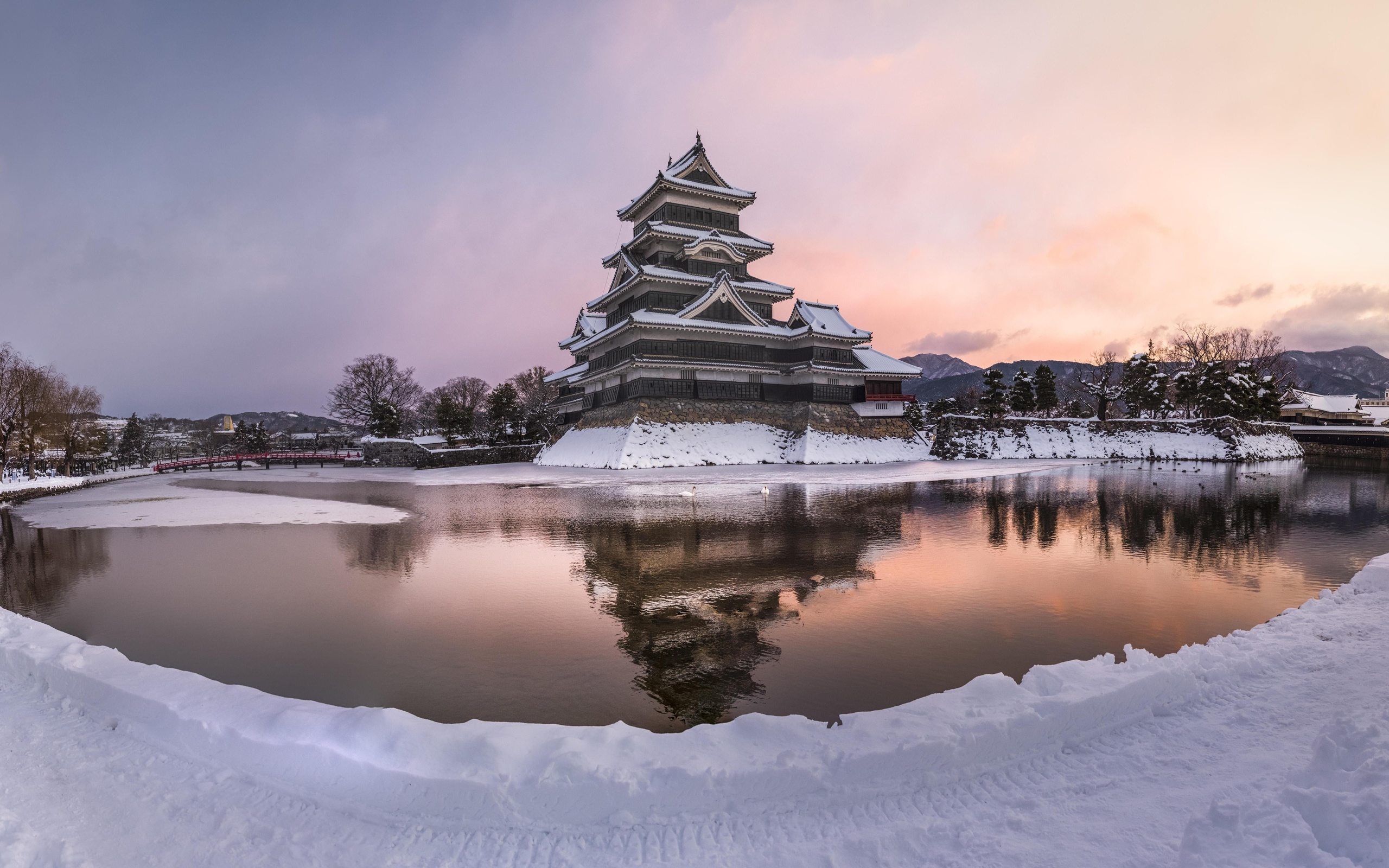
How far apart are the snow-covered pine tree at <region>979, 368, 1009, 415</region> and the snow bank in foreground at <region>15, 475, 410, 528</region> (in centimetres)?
4025

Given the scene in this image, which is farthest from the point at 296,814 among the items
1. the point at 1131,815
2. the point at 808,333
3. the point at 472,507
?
the point at 808,333

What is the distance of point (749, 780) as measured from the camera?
3686mm

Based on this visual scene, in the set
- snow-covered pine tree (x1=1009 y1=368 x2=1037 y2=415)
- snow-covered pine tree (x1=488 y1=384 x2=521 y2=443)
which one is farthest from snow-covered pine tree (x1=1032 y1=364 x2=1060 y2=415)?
snow-covered pine tree (x1=488 y1=384 x2=521 y2=443)

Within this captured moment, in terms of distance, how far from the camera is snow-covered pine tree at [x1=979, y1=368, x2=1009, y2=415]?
42719mm

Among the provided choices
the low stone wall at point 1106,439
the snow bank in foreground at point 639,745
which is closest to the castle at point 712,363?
the low stone wall at point 1106,439

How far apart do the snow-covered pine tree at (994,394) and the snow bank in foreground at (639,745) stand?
41.1 m

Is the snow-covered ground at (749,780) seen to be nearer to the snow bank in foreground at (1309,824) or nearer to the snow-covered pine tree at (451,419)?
the snow bank in foreground at (1309,824)

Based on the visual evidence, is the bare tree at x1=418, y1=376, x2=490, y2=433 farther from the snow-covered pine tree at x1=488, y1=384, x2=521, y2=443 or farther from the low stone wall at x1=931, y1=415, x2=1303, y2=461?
the low stone wall at x1=931, y1=415, x2=1303, y2=461

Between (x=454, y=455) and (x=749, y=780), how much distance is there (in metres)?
44.0

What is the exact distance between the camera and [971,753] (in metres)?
4.00

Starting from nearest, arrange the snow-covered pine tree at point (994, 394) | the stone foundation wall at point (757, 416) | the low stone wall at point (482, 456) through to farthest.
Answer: the stone foundation wall at point (757, 416) → the snow-covered pine tree at point (994, 394) → the low stone wall at point (482, 456)

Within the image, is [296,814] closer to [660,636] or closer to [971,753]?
[660,636]

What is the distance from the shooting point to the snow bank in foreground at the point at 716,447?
31.8 metres

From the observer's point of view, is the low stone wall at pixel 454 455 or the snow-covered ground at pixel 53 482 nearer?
the snow-covered ground at pixel 53 482
